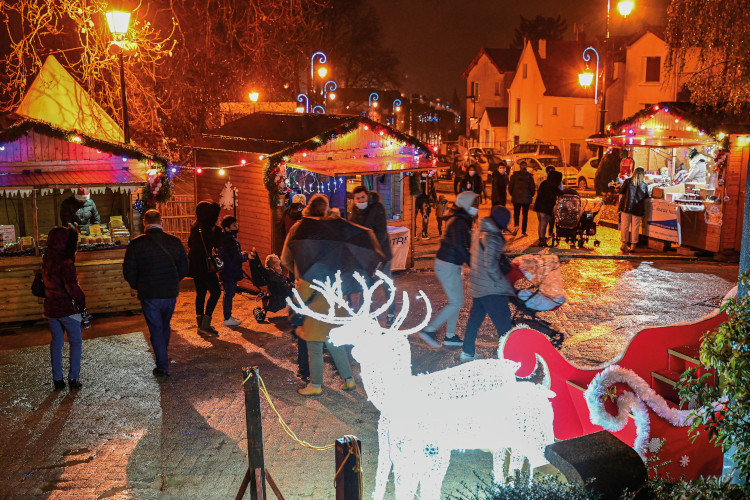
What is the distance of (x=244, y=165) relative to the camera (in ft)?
43.1

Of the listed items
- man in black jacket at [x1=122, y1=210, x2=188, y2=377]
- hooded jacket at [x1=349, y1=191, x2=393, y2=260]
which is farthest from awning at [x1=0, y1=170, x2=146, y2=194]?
hooded jacket at [x1=349, y1=191, x2=393, y2=260]

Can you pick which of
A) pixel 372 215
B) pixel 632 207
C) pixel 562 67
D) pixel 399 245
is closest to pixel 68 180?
pixel 372 215

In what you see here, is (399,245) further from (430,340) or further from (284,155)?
(430,340)

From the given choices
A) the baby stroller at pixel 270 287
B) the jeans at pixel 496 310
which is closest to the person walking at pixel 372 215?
the baby stroller at pixel 270 287

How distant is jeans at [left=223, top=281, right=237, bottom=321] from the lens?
32.2ft

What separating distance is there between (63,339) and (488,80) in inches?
2157

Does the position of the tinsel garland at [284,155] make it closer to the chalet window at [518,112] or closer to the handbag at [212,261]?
the handbag at [212,261]

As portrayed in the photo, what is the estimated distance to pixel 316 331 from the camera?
7.04 metres

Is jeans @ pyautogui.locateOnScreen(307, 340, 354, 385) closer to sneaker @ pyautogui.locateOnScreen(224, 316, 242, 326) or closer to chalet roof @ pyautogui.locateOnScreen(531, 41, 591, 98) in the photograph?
sneaker @ pyautogui.locateOnScreen(224, 316, 242, 326)

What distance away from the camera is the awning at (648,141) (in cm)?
1594

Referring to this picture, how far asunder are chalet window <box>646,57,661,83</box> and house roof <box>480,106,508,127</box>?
17337mm

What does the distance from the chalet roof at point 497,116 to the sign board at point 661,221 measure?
3896 centimetres

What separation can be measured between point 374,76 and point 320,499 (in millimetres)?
47270

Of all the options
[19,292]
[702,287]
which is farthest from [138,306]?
[702,287]
